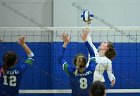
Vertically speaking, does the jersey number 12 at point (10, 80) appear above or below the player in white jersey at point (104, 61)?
below

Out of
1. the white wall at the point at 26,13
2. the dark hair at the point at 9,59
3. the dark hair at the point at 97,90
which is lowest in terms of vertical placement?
the dark hair at the point at 97,90

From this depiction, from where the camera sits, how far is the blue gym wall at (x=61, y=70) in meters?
7.35

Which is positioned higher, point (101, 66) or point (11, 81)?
point (101, 66)

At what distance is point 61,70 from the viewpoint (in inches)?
291

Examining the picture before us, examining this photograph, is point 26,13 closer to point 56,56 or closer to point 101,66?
point 56,56

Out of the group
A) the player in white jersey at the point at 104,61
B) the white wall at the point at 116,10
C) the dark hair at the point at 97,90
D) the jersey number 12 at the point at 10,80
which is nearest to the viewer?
the dark hair at the point at 97,90

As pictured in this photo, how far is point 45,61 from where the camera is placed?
25.3 feet

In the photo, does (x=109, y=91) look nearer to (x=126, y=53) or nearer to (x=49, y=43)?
(x=126, y=53)

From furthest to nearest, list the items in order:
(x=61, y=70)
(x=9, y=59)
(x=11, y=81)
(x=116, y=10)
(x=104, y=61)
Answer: (x=116, y=10) → (x=61, y=70) → (x=104, y=61) → (x=11, y=81) → (x=9, y=59)

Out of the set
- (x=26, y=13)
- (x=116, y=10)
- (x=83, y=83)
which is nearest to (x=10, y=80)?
(x=83, y=83)

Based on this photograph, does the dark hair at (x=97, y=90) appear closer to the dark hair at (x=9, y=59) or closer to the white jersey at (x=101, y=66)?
the dark hair at (x=9, y=59)

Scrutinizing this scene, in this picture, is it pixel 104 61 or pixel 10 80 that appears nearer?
pixel 10 80

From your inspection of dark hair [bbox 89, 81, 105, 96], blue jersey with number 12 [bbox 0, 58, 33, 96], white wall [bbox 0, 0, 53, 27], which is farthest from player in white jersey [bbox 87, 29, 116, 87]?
white wall [bbox 0, 0, 53, 27]

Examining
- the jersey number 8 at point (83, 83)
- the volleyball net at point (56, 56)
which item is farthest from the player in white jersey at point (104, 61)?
the volleyball net at point (56, 56)
